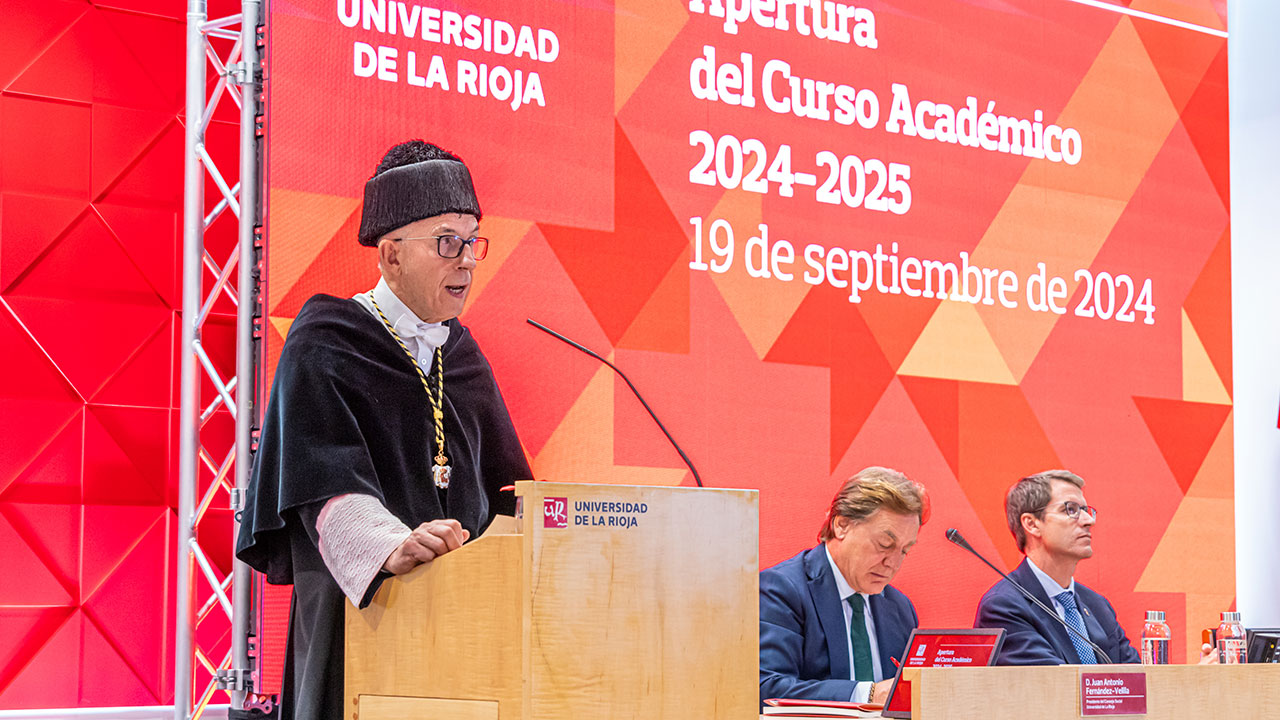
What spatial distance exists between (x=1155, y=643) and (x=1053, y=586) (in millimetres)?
744

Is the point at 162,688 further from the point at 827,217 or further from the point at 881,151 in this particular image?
the point at 881,151

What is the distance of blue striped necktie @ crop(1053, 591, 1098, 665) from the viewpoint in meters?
4.29

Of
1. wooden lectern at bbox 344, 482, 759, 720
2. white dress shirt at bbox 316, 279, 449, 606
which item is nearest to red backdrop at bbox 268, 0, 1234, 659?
white dress shirt at bbox 316, 279, 449, 606

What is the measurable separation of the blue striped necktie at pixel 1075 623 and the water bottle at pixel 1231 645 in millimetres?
480

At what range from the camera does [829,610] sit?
379 cm

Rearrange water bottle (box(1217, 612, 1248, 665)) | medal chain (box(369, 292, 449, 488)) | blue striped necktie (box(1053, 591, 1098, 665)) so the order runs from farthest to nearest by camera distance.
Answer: blue striped necktie (box(1053, 591, 1098, 665))
water bottle (box(1217, 612, 1248, 665))
medal chain (box(369, 292, 449, 488))

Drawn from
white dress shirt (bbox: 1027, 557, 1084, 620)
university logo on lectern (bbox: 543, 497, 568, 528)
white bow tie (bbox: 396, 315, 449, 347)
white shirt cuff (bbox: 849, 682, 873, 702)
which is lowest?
white shirt cuff (bbox: 849, 682, 873, 702)

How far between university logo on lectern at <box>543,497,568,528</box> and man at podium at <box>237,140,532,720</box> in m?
0.29

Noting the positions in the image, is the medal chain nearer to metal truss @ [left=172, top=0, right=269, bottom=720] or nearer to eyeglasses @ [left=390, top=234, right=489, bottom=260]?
eyeglasses @ [left=390, top=234, right=489, bottom=260]

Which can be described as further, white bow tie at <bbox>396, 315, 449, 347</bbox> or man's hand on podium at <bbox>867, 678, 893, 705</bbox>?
man's hand on podium at <bbox>867, 678, 893, 705</bbox>

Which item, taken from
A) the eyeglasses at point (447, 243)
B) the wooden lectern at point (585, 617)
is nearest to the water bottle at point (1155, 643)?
the wooden lectern at point (585, 617)

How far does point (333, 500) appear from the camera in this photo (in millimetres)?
2492

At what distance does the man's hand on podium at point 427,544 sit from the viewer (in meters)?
2.19

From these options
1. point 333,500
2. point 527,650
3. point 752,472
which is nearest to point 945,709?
point 527,650
